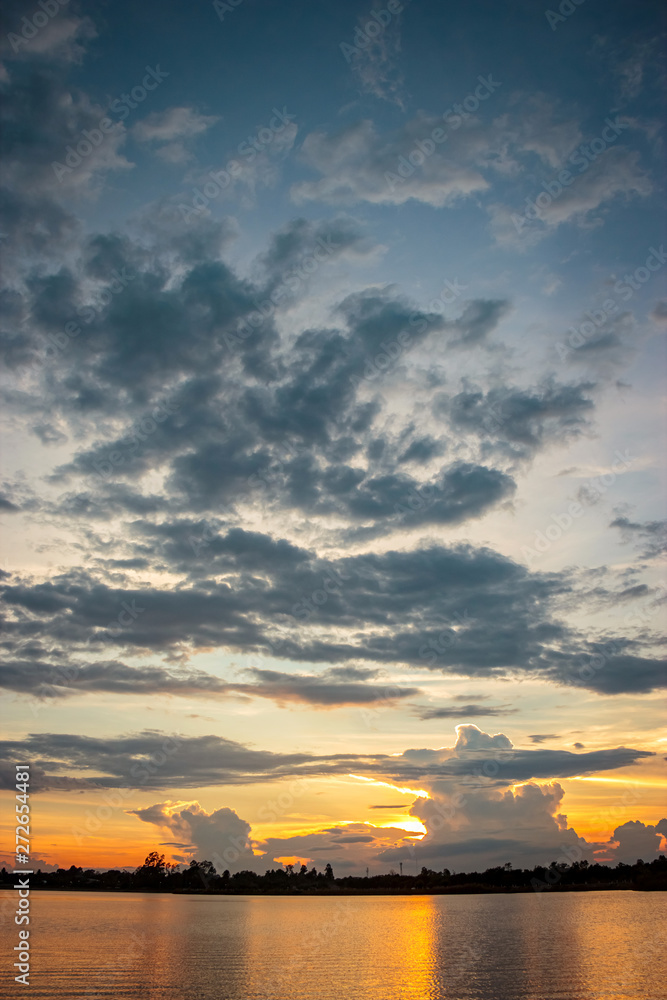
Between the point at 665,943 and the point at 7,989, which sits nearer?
the point at 7,989

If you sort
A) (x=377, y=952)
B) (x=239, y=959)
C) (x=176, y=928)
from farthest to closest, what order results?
(x=176, y=928) → (x=377, y=952) → (x=239, y=959)

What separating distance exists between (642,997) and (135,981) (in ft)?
139

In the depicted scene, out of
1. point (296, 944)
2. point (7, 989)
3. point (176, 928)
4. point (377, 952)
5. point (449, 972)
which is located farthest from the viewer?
point (176, 928)

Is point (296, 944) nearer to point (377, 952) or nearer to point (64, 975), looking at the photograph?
point (377, 952)

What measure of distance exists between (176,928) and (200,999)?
84.2 metres

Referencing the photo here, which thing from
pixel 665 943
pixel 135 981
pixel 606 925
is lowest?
pixel 606 925

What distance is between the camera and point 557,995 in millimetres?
53969

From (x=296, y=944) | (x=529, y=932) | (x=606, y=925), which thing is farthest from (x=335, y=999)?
(x=606, y=925)

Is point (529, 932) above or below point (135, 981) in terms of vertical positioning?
below

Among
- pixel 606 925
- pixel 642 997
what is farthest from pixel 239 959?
pixel 606 925

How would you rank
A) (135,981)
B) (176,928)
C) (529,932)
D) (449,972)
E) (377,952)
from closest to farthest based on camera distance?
1. (135,981)
2. (449,972)
3. (377,952)
4. (529,932)
5. (176,928)

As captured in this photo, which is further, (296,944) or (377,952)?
(296,944)

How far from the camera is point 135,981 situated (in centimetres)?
5897

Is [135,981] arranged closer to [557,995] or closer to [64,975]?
[64,975]
